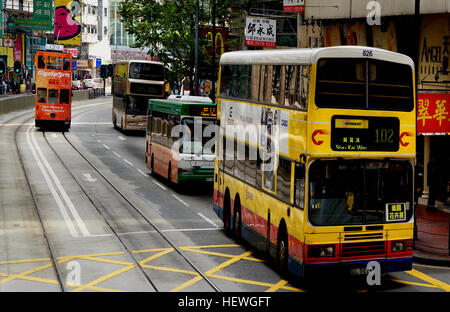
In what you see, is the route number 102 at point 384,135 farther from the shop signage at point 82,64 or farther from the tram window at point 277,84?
the shop signage at point 82,64

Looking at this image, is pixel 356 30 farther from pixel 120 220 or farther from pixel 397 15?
pixel 120 220

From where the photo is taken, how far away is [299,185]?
13.3m

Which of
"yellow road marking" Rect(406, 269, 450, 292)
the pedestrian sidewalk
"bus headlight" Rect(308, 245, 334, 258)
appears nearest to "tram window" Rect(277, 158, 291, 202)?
"bus headlight" Rect(308, 245, 334, 258)

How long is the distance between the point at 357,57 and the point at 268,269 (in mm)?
4645

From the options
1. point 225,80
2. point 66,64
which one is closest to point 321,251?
point 225,80

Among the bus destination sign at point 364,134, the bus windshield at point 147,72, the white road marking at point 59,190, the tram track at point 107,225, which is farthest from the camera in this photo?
the bus windshield at point 147,72

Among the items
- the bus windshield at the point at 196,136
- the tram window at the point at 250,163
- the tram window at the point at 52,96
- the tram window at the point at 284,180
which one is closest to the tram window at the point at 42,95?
the tram window at the point at 52,96

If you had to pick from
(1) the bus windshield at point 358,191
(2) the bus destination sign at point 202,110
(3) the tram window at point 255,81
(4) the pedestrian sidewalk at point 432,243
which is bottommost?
(4) the pedestrian sidewalk at point 432,243

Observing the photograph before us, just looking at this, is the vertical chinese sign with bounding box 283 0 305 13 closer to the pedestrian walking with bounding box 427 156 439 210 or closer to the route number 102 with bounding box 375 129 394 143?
the pedestrian walking with bounding box 427 156 439 210

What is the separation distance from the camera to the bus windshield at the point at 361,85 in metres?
13.0

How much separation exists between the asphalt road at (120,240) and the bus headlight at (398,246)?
0.77 m

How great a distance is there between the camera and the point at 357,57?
1317cm

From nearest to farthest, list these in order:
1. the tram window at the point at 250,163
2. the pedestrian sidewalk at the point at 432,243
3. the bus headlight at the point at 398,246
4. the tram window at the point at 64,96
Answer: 1. the bus headlight at the point at 398,246
2. the pedestrian sidewalk at the point at 432,243
3. the tram window at the point at 250,163
4. the tram window at the point at 64,96

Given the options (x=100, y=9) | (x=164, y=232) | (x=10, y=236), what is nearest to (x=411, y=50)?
(x=164, y=232)
